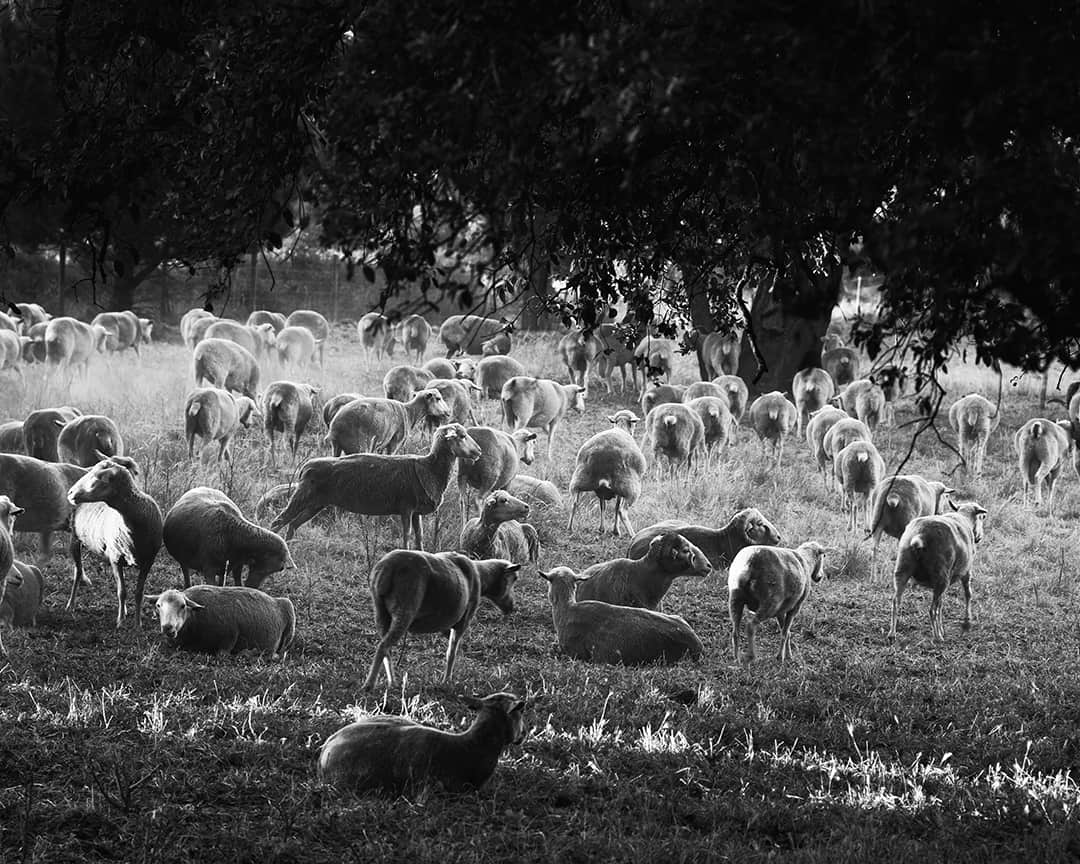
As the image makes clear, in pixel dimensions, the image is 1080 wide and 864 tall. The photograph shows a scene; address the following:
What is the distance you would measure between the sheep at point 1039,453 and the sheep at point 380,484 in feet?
29.3

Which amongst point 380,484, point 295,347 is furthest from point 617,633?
point 295,347

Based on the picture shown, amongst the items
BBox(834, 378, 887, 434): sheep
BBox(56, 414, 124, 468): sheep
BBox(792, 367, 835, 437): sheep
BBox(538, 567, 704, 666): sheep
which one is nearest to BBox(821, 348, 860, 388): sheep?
BBox(792, 367, 835, 437): sheep

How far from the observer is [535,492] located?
49.0ft

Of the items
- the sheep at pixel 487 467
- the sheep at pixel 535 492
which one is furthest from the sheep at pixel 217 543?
the sheep at pixel 535 492

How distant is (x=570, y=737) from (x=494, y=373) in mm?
15912

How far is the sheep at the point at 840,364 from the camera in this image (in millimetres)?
26391

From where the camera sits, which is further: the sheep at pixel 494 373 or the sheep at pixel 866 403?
the sheep at pixel 494 373

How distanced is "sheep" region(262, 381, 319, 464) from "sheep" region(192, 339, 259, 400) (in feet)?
12.8

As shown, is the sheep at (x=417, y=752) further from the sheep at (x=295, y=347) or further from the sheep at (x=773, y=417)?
the sheep at (x=295, y=347)

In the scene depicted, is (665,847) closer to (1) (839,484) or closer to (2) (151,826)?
(2) (151,826)

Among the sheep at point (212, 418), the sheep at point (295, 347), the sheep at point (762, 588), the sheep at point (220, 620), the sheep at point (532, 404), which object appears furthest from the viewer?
the sheep at point (295, 347)

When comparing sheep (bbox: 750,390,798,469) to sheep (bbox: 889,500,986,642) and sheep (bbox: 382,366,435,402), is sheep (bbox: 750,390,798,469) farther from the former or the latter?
sheep (bbox: 889,500,986,642)

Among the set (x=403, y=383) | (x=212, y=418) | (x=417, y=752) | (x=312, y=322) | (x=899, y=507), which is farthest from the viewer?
(x=312, y=322)

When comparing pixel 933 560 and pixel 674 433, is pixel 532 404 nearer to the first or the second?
pixel 674 433
